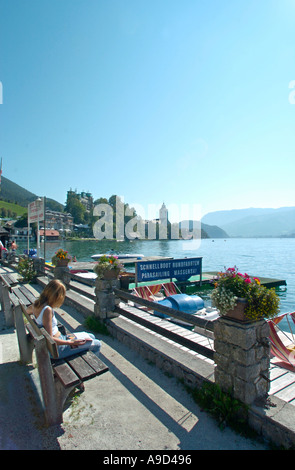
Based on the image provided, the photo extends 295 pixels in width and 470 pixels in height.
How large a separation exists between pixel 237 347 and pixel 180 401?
1309mm

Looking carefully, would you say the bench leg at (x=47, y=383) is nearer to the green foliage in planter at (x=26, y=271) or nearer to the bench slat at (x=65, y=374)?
the bench slat at (x=65, y=374)

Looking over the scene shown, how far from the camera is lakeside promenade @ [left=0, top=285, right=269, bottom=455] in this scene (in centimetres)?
304

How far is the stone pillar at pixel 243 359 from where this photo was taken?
3.33 m

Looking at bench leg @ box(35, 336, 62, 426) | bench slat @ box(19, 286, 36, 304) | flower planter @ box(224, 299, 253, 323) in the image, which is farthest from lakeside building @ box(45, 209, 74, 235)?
flower planter @ box(224, 299, 253, 323)

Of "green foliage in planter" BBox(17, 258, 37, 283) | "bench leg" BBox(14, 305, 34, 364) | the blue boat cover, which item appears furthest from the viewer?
"green foliage in planter" BBox(17, 258, 37, 283)

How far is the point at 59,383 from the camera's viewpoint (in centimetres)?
323

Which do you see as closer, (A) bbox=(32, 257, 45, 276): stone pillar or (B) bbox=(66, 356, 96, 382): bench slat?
(B) bbox=(66, 356, 96, 382): bench slat

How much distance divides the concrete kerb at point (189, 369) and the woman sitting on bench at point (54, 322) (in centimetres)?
136

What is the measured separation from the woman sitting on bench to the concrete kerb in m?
1.36

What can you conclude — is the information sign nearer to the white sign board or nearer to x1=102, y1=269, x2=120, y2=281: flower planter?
the white sign board

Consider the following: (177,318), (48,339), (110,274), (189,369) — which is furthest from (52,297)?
(110,274)

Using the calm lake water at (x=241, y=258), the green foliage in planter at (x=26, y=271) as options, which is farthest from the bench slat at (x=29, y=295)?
the calm lake water at (x=241, y=258)

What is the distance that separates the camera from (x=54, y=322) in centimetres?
407
